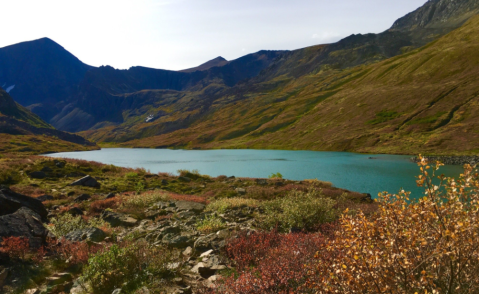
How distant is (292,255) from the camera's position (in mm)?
6320

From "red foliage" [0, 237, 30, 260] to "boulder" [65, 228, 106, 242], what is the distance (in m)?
2.08

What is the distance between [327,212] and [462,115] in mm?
115242

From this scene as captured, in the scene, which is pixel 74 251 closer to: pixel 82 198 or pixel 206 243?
pixel 206 243

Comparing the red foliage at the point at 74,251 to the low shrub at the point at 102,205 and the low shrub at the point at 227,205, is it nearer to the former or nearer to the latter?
the low shrub at the point at 102,205

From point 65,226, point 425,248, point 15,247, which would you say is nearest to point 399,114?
point 425,248

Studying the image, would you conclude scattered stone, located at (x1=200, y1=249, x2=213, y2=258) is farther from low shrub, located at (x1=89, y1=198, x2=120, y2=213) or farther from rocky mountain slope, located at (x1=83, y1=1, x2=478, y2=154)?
rocky mountain slope, located at (x1=83, y1=1, x2=478, y2=154)

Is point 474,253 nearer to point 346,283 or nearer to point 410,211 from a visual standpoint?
point 410,211

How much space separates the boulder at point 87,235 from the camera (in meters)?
9.84

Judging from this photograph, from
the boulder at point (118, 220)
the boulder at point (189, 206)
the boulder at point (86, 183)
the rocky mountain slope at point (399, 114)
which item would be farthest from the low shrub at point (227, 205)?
the rocky mountain slope at point (399, 114)

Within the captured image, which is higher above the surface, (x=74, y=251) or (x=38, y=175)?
(x=74, y=251)

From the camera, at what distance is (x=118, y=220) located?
13.8 m

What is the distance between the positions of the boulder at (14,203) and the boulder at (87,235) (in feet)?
10.1

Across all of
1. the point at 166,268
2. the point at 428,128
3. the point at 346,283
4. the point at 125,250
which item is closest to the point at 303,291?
the point at 346,283

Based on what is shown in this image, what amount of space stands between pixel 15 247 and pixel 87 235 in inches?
112
